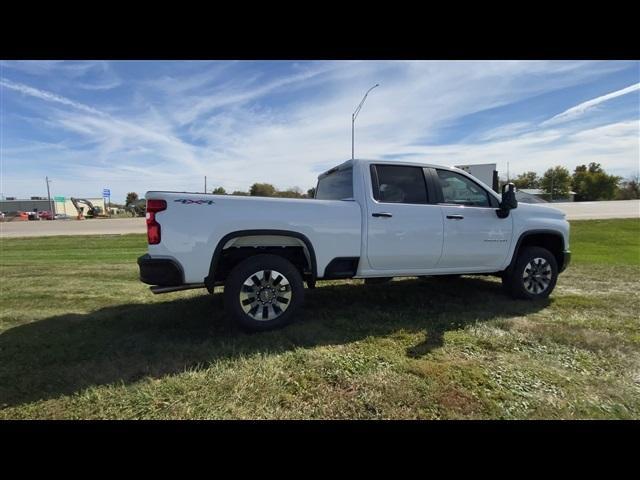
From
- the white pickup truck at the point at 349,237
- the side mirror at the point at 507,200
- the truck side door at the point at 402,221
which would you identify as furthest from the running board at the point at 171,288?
the side mirror at the point at 507,200

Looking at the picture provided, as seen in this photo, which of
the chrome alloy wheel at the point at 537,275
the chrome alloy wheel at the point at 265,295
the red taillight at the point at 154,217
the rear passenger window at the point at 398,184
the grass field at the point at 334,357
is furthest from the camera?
the chrome alloy wheel at the point at 537,275

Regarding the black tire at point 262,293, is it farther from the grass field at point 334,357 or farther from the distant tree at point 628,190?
the distant tree at point 628,190

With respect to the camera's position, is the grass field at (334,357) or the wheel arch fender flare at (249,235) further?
the wheel arch fender flare at (249,235)

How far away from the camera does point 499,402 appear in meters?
2.52

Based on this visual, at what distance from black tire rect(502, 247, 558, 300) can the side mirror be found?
79cm

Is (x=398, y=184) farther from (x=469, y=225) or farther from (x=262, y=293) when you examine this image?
(x=262, y=293)

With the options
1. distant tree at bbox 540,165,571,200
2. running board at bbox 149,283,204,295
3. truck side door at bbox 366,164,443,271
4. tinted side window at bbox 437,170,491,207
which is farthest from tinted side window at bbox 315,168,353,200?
distant tree at bbox 540,165,571,200

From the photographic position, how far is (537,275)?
4965 mm

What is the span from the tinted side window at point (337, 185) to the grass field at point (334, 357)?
1545 mm

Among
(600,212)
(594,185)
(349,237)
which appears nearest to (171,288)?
(349,237)

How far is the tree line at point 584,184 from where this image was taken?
216ft

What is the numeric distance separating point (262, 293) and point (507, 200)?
3.43 metres
